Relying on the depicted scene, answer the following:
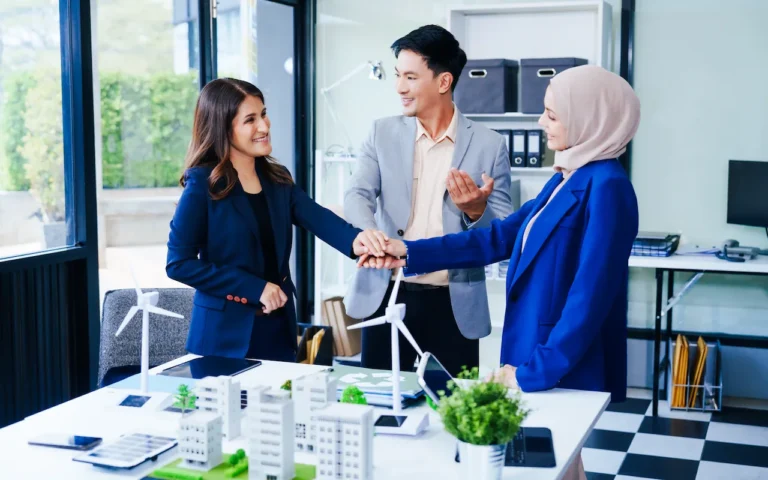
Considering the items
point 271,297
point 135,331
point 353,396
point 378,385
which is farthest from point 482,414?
point 135,331

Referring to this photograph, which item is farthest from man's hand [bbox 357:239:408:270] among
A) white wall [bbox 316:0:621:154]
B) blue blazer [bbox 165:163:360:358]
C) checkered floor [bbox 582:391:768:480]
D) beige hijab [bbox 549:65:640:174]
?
white wall [bbox 316:0:621:154]

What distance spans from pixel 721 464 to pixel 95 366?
2.83 meters

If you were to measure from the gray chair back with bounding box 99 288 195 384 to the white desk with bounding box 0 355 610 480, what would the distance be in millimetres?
974

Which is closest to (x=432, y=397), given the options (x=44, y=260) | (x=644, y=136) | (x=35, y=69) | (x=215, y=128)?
(x=215, y=128)

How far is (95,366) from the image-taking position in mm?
3930

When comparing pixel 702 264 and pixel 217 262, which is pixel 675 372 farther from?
pixel 217 262

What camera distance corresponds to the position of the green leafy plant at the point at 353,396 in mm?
2018

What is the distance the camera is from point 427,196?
2963 mm

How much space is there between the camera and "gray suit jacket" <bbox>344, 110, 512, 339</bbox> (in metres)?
2.89

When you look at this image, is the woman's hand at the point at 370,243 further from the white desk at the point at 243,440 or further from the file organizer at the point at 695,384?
the file organizer at the point at 695,384

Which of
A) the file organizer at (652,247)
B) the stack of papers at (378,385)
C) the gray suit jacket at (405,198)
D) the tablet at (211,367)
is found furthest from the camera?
the file organizer at (652,247)

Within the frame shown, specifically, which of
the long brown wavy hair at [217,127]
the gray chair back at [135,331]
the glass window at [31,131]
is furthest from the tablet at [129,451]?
the glass window at [31,131]

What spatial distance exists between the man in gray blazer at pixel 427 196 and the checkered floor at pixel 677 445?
4.32 feet

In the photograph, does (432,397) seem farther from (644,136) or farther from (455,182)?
(644,136)
